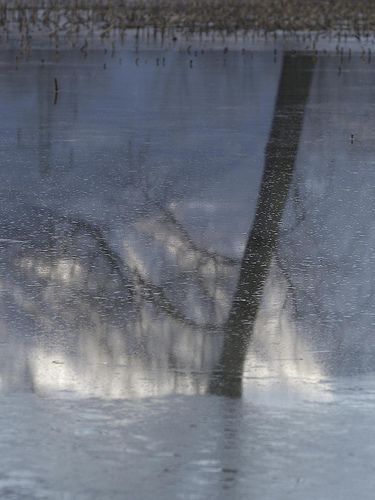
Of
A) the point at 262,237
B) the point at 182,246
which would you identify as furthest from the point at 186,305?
the point at 262,237

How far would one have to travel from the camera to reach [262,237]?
25.5 ft

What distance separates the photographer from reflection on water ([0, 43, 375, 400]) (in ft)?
17.6

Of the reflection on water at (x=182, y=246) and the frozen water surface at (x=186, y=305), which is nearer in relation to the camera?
the frozen water surface at (x=186, y=305)

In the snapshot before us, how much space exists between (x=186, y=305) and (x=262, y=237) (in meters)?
1.60

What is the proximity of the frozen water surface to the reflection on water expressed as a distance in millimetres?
16

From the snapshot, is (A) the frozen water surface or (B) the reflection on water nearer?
(A) the frozen water surface

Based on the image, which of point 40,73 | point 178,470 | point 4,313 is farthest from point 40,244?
point 40,73

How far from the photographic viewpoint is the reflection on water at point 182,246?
5.38 meters

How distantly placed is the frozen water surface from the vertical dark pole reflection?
2 centimetres

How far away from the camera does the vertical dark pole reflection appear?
5.32m

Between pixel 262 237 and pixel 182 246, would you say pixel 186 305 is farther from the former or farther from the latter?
pixel 262 237

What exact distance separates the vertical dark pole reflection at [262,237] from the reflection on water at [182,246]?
0.5 inches

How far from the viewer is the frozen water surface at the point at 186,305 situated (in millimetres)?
4305

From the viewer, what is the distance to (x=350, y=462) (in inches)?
169
